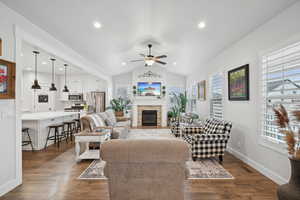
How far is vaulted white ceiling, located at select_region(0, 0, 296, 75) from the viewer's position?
8.67ft

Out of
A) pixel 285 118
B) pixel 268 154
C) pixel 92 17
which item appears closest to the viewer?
pixel 285 118

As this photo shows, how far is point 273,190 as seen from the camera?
7.93 ft

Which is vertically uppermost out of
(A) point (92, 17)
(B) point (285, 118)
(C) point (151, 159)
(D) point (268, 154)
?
(A) point (92, 17)

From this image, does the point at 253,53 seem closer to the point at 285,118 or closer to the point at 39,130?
the point at 285,118

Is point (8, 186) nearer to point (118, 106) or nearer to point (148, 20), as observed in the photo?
point (148, 20)

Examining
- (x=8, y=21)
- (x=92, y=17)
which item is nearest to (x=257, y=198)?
(x=92, y=17)

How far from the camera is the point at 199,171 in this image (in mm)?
3045

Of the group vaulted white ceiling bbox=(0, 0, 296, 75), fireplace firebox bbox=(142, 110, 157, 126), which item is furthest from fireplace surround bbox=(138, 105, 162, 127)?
vaulted white ceiling bbox=(0, 0, 296, 75)

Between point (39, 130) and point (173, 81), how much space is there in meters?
6.75

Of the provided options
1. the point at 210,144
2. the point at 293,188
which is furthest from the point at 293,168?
the point at 210,144

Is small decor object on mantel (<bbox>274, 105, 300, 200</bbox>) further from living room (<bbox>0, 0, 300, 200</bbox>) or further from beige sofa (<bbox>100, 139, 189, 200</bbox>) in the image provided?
beige sofa (<bbox>100, 139, 189, 200</bbox>)

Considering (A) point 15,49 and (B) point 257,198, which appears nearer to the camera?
(B) point 257,198

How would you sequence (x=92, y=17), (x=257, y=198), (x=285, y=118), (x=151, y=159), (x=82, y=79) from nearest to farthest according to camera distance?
(x=285, y=118)
(x=151, y=159)
(x=257, y=198)
(x=92, y=17)
(x=82, y=79)

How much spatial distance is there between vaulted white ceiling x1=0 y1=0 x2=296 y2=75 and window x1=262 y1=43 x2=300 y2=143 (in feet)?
2.29
